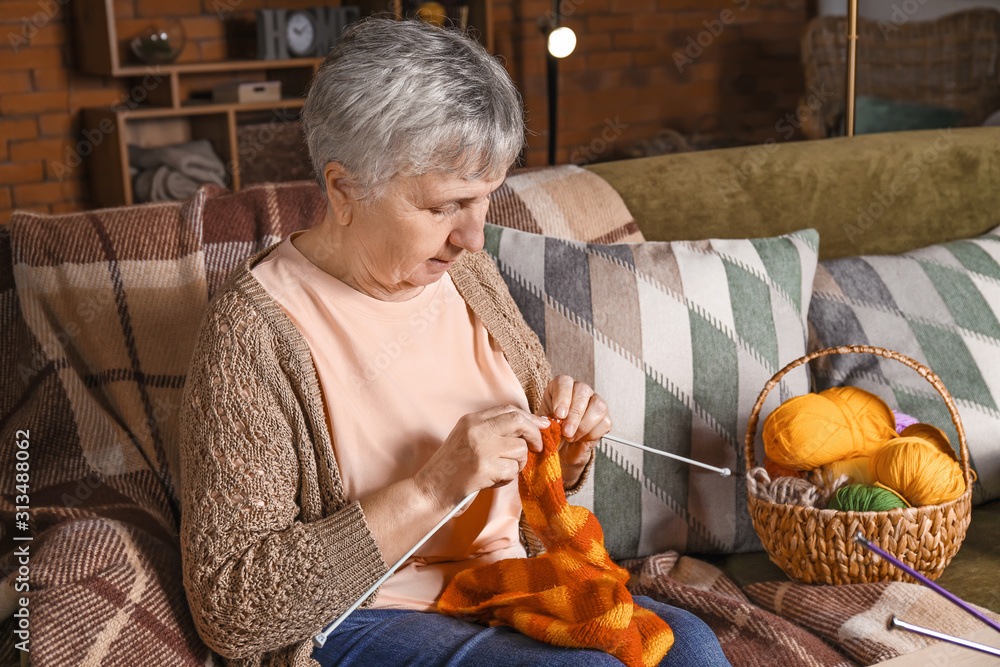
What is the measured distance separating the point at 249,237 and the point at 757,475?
83 centimetres

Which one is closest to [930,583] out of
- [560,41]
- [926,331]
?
[926,331]

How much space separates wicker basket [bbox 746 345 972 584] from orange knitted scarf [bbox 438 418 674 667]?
290 millimetres

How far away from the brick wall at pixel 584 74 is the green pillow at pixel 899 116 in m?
0.97

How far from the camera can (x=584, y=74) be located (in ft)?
13.9

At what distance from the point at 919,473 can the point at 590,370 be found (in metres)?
0.47

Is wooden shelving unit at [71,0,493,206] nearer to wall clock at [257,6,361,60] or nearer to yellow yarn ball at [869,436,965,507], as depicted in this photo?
wall clock at [257,6,361,60]

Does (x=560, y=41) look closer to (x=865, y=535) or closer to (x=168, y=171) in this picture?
(x=168, y=171)

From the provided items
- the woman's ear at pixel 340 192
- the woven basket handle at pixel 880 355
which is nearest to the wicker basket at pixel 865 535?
the woven basket handle at pixel 880 355

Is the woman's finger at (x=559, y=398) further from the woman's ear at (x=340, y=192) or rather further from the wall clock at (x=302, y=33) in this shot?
the wall clock at (x=302, y=33)

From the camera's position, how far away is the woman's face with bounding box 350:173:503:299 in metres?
1.00

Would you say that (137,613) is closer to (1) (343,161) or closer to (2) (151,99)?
(1) (343,161)

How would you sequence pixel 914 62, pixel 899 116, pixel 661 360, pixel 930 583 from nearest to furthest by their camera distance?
pixel 930 583
pixel 661 360
pixel 899 116
pixel 914 62

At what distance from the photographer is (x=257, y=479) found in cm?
96

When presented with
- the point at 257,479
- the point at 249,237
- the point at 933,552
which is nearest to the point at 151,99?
the point at 249,237
